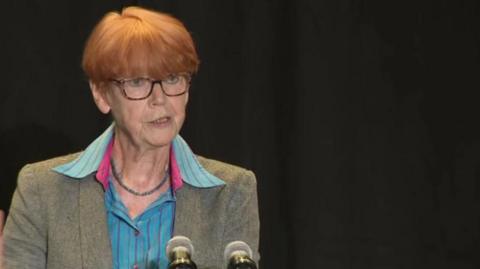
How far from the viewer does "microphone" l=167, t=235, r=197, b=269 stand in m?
1.92

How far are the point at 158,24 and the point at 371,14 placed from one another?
1198 mm

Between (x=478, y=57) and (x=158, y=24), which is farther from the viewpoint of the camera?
(x=478, y=57)

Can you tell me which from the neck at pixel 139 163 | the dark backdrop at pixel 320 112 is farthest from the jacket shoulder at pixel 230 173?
the dark backdrop at pixel 320 112

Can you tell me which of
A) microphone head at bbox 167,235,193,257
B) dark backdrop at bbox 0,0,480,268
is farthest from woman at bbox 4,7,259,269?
dark backdrop at bbox 0,0,480,268

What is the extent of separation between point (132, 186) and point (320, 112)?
1036 millimetres

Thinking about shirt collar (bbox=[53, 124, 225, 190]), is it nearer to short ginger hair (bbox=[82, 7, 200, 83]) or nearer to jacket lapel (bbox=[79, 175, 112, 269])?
jacket lapel (bbox=[79, 175, 112, 269])

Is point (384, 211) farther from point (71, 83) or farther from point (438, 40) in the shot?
point (71, 83)

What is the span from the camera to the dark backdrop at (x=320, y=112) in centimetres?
339

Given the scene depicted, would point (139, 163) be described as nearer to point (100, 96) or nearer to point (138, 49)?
point (100, 96)

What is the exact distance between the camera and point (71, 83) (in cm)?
340

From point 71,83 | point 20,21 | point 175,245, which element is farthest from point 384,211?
point 175,245

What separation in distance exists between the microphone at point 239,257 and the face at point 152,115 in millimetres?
635

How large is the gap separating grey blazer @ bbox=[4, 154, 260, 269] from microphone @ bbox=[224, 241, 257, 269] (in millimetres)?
576

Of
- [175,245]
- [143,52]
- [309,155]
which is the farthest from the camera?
[309,155]
